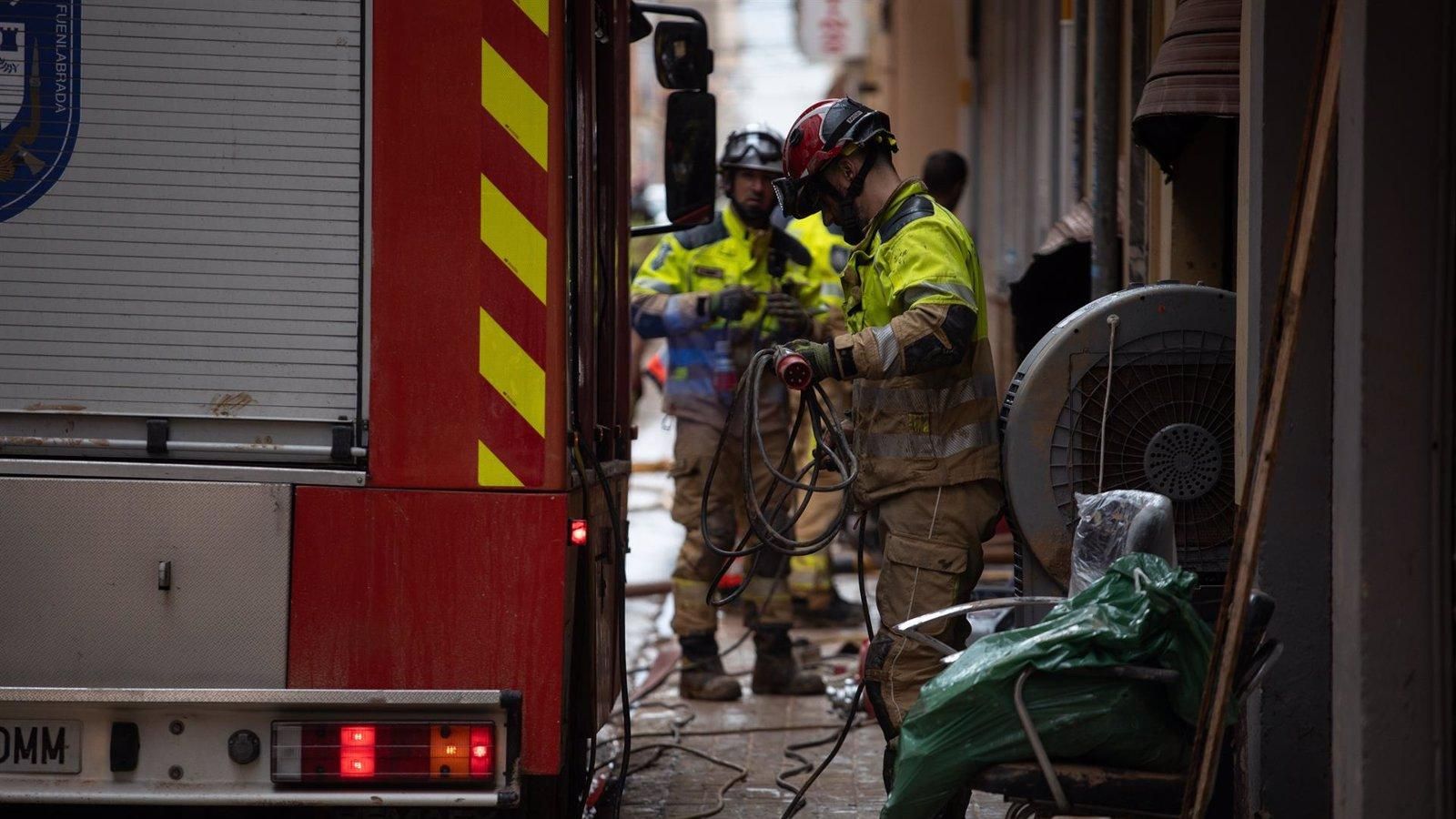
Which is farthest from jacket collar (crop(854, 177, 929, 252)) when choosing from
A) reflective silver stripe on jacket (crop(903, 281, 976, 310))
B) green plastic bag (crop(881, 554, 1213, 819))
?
green plastic bag (crop(881, 554, 1213, 819))

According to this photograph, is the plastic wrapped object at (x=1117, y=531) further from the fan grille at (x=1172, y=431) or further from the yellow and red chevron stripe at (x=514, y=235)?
the yellow and red chevron stripe at (x=514, y=235)

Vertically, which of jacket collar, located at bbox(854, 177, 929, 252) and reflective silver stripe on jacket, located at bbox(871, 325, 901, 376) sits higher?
jacket collar, located at bbox(854, 177, 929, 252)

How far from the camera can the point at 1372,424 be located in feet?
10.3

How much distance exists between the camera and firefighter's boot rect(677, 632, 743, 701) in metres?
6.91

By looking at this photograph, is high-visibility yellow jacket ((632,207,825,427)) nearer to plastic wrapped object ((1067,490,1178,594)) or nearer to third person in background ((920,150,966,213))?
third person in background ((920,150,966,213))

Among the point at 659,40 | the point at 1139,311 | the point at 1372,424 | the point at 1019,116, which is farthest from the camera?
the point at 1019,116

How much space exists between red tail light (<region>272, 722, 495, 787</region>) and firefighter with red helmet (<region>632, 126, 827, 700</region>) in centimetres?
335

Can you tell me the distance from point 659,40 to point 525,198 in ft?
5.52

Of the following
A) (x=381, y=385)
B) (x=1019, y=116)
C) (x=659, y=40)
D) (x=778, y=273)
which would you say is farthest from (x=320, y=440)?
(x=1019, y=116)

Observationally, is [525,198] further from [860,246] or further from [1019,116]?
[1019,116]

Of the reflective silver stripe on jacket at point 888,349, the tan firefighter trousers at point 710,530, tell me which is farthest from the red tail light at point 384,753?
the tan firefighter trousers at point 710,530

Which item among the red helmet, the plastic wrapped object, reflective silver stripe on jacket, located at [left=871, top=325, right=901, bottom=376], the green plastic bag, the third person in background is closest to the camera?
the green plastic bag

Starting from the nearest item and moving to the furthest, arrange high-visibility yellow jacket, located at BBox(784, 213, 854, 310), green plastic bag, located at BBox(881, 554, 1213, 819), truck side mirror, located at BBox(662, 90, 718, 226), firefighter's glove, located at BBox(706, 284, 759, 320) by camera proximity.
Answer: green plastic bag, located at BBox(881, 554, 1213, 819), truck side mirror, located at BBox(662, 90, 718, 226), firefighter's glove, located at BBox(706, 284, 759, 320), high-visibility yellow jacket, located at BBox(784, 213, 854, 310)

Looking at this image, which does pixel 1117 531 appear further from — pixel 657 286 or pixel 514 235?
pixel 657 286
